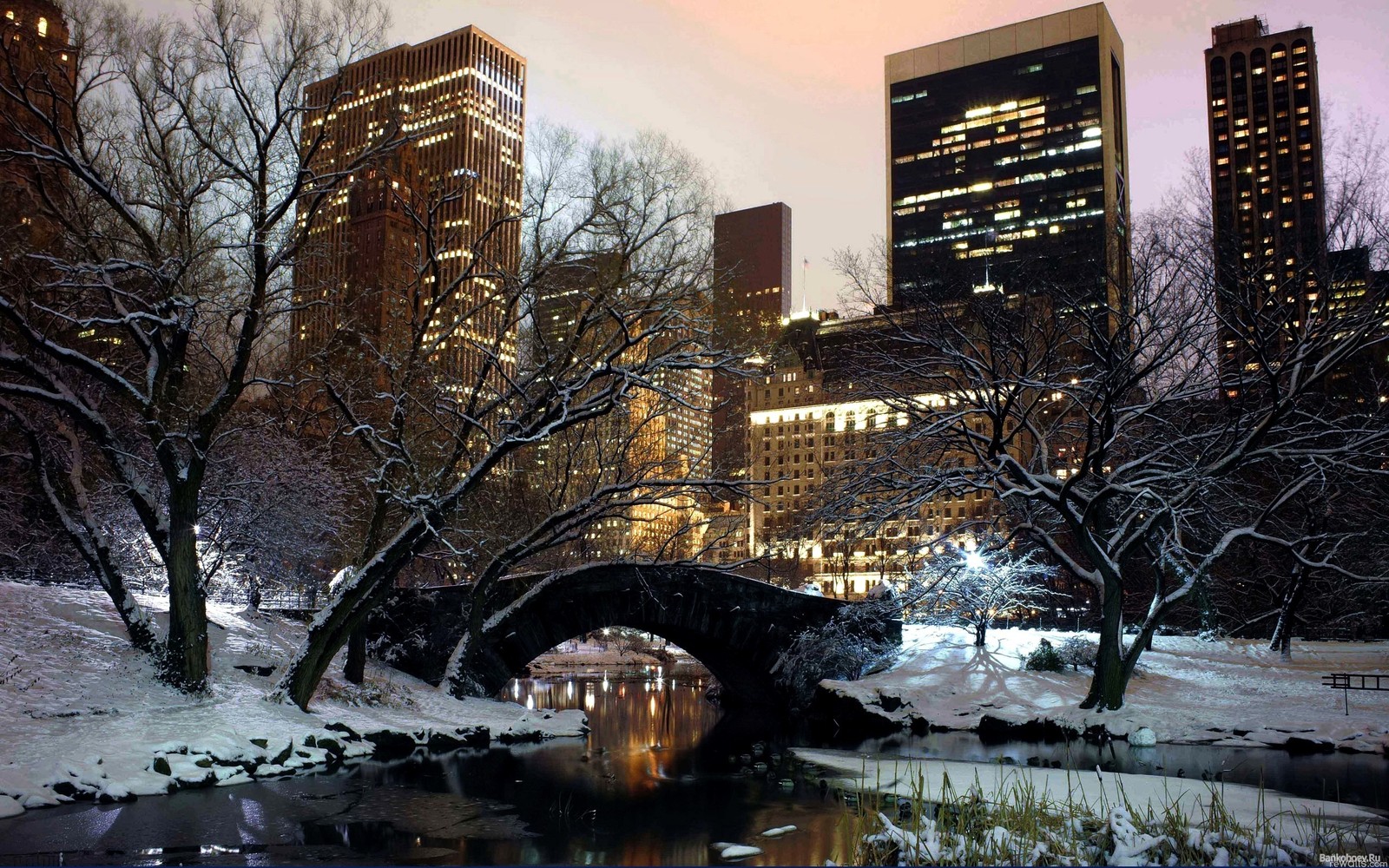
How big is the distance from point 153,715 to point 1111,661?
20022 millimetres

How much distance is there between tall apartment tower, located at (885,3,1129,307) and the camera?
79812 millimetres

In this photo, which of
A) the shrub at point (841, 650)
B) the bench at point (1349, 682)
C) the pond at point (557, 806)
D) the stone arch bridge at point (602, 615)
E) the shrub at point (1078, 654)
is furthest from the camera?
the shrub at point (841, 650)

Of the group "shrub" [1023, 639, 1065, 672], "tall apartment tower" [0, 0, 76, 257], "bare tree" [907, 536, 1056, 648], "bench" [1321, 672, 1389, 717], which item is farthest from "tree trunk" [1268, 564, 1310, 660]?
"tall apartment tower" [0, 0, 76, 257]

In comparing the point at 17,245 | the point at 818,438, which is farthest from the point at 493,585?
the point at 818,438

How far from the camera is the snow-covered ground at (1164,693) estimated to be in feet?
76.9

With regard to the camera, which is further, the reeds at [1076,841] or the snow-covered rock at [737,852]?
the snow-covered rock at [737,852]

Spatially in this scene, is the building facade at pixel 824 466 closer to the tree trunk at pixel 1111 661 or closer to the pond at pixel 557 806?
the tree trunk at pixel 1111 661

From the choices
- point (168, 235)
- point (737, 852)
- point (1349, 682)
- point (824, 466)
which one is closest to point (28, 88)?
point (168, 235)

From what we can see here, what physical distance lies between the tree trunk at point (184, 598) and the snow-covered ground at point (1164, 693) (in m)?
16.6

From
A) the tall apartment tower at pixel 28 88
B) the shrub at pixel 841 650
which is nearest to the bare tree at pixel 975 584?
the shrub at pixel 841 650

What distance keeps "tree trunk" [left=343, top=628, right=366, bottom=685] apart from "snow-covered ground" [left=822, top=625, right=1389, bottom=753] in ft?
42.0

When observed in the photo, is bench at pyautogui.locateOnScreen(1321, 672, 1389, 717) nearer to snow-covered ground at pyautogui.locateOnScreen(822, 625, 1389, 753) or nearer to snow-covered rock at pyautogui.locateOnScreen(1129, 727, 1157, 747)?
snow-covered ground at pyautogui.locateOnScreen(822, 625, 1389, 753)

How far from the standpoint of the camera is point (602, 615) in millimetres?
27938

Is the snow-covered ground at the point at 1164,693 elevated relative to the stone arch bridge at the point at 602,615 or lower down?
lower down
